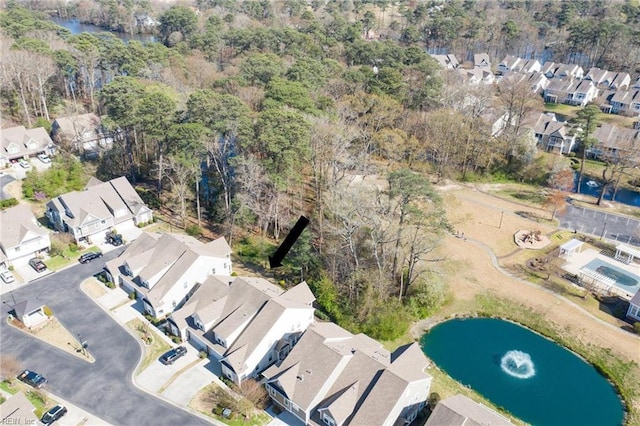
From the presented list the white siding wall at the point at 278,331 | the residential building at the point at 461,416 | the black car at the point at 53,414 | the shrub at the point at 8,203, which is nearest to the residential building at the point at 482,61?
the white siding wall at the point at 278,331

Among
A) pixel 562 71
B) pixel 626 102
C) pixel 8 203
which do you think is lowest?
pixel 8 203

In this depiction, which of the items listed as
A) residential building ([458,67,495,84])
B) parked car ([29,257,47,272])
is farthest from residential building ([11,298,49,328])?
residential building ([458,67,495,84])

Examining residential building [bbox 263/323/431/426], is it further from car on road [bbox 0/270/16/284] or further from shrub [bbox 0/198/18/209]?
shrub [bbox 0/198/18/209]

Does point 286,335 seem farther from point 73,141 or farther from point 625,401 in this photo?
point 73,141

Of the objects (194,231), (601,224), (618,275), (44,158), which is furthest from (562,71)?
(44,158)

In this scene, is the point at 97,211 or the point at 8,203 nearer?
the point at 97,211

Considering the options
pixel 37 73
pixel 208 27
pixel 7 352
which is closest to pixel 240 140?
pixel 7 352

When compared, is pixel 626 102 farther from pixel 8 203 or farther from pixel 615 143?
pixel 8 203
